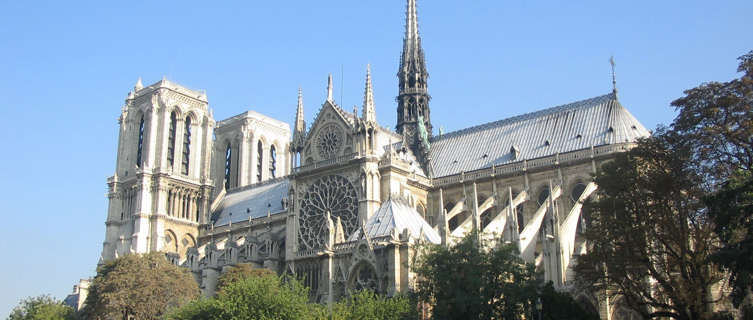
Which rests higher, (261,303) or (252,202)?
(252,202)

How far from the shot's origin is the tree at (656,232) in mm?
34062

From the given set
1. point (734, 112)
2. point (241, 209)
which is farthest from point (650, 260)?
point (241, 209)

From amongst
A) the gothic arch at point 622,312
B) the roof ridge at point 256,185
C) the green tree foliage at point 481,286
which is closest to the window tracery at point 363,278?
the green tree foliage at point 481,286

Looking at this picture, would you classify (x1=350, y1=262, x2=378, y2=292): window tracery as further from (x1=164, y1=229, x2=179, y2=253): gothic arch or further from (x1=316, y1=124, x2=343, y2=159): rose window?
(x1=164, y1=229, x2=179, y2=253): gothic arch

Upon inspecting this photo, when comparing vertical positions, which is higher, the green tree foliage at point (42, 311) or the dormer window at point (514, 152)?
the dormer window at point (514, 152)

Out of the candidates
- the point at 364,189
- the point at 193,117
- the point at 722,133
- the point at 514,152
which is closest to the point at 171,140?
the point at 193,117

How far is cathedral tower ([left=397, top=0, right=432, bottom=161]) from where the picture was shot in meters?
71.3

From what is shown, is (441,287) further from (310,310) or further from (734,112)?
(734,112)

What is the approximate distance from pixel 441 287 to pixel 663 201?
9.62 meters

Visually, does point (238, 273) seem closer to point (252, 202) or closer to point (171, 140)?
point (252, 202)

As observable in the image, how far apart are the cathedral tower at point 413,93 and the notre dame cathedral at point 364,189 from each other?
0.36 feet

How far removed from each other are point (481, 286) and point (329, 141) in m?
29.7

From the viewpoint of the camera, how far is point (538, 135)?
6309cm

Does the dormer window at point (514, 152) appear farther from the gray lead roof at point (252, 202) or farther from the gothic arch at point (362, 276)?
the gray lead roof at point (252, 202)
